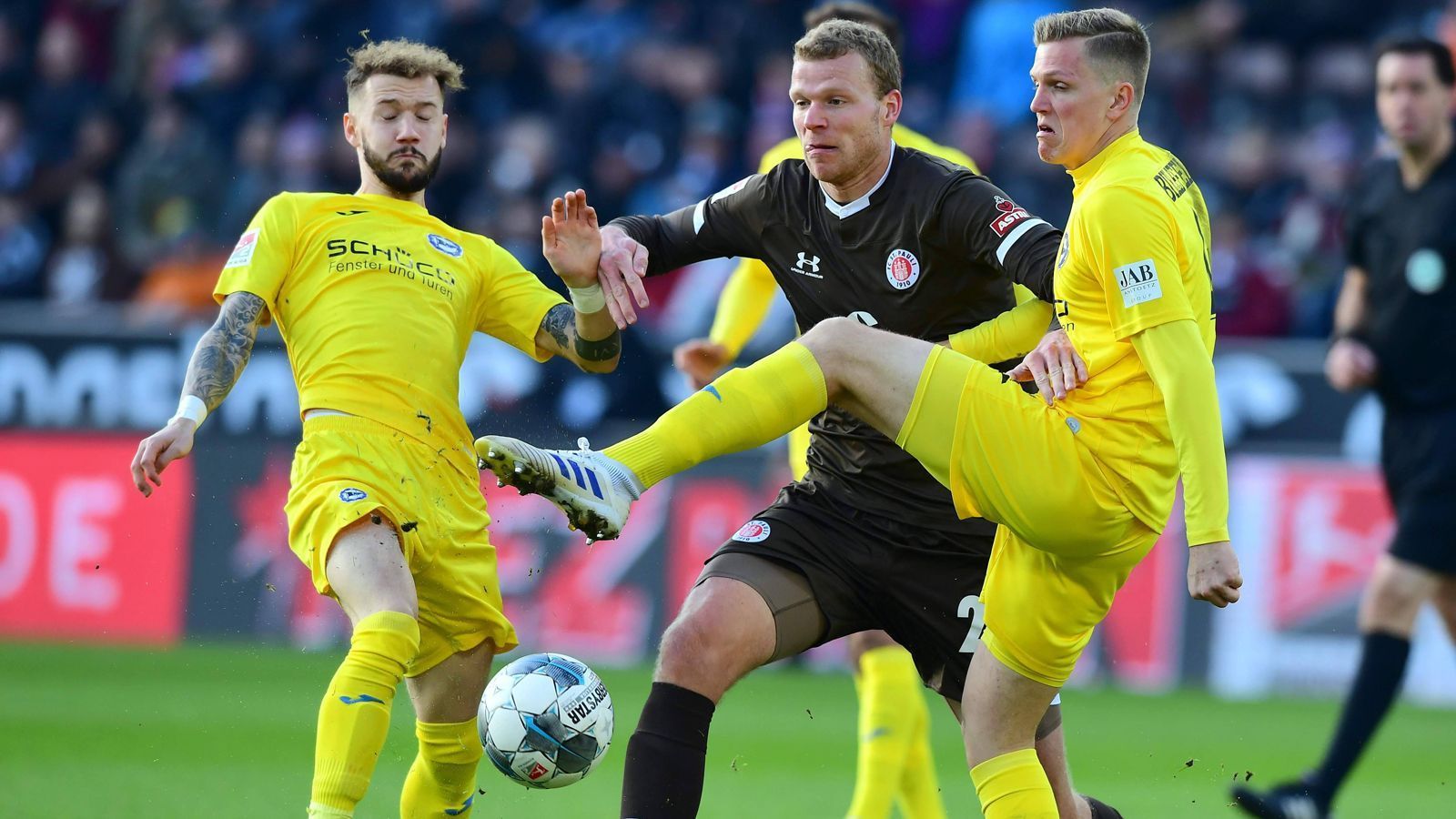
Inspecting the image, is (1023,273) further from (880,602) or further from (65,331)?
(65,331)

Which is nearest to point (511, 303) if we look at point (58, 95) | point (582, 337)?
point (582, 337)

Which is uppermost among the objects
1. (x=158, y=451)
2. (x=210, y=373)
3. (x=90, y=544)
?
(x=210, y=373)

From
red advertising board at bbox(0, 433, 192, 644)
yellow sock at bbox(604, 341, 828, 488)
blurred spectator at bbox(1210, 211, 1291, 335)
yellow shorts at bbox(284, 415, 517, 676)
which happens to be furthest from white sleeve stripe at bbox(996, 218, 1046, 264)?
blurred spectator at bbox(1210, 211, 1291, 335)

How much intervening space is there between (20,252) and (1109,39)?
10.9 meters

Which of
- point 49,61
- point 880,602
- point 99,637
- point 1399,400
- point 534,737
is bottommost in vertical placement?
point 99,637

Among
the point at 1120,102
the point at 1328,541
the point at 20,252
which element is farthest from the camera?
the point at 20,252

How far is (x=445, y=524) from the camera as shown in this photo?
18.0 feet

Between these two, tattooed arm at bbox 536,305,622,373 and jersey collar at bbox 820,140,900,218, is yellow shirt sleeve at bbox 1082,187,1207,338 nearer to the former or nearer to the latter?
jersey collar at bbox 820,140,900,218

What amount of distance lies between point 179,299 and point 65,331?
1180mm

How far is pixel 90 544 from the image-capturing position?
1134 cm

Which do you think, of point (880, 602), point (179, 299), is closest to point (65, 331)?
point (179, 299)

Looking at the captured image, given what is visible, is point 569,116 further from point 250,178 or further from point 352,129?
point 352,129

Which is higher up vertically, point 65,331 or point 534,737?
point 65,331

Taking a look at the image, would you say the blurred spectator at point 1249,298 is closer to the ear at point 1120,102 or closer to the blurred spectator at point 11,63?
the ear at point 1120,102
